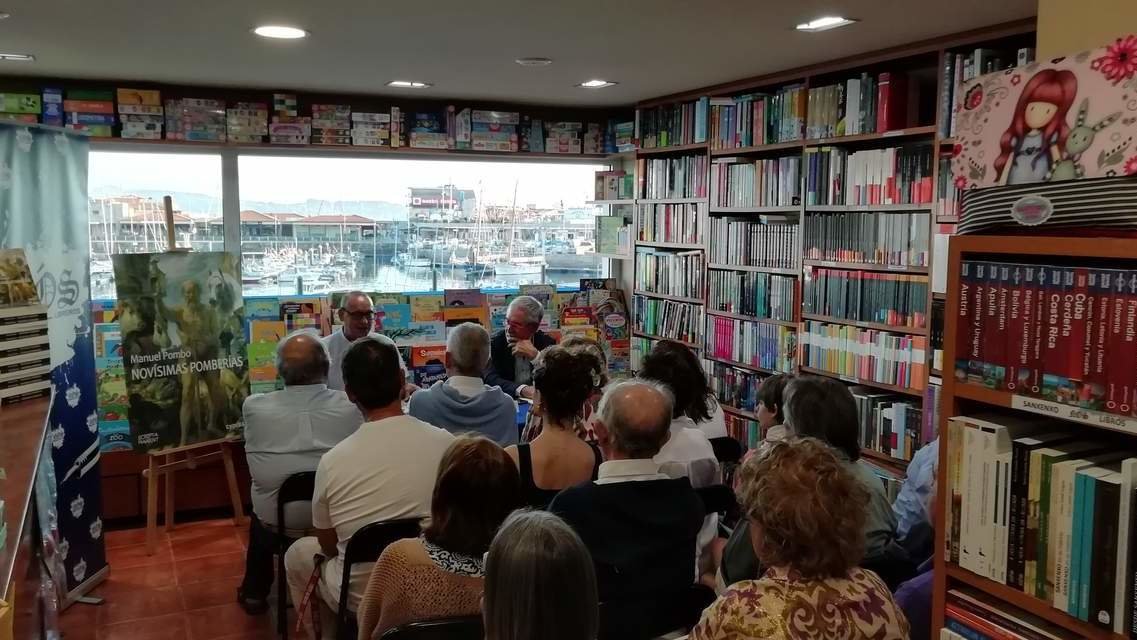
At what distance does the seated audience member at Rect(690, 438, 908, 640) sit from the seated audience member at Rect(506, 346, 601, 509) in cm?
106

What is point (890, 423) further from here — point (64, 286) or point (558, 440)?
point (64, 286)

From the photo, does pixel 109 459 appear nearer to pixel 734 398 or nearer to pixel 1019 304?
pixel 734 398

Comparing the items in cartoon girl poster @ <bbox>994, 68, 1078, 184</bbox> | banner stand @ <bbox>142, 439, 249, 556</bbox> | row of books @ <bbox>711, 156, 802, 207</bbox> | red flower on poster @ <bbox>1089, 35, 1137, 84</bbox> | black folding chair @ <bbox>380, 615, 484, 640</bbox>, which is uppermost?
row of books @ <bbox>711, 156, 802, 207</bbox>

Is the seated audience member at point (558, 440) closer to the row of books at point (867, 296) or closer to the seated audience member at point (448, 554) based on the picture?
the seated audience member at point (448, 554)

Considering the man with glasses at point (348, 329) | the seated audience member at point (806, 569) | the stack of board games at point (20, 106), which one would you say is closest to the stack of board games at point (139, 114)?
the stack of board games at point (20, 106)

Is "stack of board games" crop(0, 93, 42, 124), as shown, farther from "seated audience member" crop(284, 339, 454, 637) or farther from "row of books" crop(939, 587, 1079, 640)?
"row of books" crop(939, 587, 1079, 640)

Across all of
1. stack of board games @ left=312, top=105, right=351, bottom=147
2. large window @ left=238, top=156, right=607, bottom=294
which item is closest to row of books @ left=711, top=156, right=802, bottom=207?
large window @ left=238, top=156, right=607, bottom=294

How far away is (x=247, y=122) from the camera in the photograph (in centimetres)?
571

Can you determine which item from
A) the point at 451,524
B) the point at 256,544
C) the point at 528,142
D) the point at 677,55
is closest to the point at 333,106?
the point at 528,142

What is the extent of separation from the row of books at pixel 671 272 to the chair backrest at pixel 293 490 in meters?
3.31

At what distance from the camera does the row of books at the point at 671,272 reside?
5992mm

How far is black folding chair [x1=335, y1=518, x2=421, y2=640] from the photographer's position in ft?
→ 8.39

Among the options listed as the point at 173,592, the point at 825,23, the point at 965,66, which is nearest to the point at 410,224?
the point at 173,592

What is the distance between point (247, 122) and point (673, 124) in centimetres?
288
